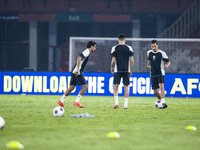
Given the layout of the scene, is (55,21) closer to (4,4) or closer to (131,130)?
(4,4)

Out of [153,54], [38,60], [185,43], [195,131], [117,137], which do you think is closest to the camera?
[117,137]

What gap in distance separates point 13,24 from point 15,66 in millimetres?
2954

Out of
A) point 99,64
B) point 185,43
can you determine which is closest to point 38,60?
point 99,64

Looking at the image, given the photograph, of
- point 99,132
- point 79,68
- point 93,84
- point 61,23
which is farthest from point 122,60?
point 61,23

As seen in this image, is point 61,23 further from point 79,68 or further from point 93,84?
point 79,68

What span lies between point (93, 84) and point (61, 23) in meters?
13.3

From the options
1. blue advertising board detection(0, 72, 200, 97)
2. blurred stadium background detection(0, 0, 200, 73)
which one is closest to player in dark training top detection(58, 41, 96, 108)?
blue advertising board detection(0, 72, 200, 97)

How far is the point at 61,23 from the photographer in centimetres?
2934

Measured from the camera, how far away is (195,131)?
6586 mm

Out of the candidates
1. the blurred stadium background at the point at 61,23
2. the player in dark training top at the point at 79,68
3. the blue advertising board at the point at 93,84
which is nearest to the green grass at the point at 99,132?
the player in dark training top at the point at 79,68

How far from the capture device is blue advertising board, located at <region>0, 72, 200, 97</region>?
16531 millimetres

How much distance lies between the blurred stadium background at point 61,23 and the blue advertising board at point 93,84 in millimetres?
8775

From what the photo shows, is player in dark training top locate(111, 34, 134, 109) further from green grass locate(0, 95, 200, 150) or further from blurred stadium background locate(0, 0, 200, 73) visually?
blurred stadium background locate(0, 0, 200, 73)

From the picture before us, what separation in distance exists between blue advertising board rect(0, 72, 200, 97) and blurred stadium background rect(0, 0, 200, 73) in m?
8.78
